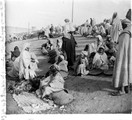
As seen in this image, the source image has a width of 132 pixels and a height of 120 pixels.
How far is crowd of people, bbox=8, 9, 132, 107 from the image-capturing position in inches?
249

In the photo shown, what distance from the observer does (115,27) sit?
6422 millimetres

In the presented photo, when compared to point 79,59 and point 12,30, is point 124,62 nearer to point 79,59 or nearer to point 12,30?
point 79,59

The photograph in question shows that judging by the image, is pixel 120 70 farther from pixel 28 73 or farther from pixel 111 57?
pixel 28 73

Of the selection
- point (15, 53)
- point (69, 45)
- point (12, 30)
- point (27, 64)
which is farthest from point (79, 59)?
point (12, 30)

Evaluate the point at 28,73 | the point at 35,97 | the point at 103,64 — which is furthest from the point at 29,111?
the point at 103,64

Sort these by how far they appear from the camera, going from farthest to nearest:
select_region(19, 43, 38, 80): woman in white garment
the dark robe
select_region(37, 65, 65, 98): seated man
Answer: the dark robe < select_region(19, 43, 38, 80): woman in white garment < select_region(37, 65, 65, 98): seated man

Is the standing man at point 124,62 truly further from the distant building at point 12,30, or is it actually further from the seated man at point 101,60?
the distant building at point 12,30

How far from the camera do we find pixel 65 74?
6.53m

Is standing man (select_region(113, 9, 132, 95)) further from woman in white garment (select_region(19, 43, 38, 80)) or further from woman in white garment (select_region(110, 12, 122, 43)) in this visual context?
woman in white garment (select_region(19, 43, 38, 80))

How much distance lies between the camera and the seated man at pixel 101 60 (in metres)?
6.54

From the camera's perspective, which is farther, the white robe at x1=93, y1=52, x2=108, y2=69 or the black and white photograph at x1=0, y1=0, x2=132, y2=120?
the white robe at x1=93, y1=52, x2=108, y2=69

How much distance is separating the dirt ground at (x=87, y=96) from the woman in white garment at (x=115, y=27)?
2.61ft

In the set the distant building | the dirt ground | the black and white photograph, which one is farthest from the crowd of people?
the distant building

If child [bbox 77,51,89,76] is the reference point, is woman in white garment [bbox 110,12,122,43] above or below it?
above
